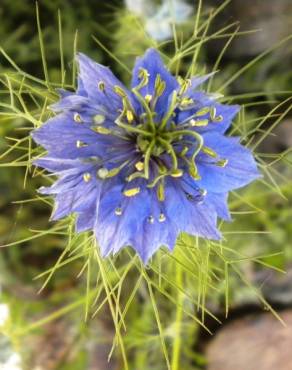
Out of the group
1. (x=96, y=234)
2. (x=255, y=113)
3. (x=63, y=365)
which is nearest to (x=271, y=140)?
(x=255, y=113)

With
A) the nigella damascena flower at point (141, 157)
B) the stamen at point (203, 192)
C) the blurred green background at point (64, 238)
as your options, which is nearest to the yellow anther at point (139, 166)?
the nigella damascena flower at point (141, 157)

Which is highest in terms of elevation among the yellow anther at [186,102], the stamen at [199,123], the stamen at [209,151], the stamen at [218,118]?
the yellow anther at [186,102]

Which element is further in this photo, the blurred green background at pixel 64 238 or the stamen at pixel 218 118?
the blurred green background at pixel 64 238

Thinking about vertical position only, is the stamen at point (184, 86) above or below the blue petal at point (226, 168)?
above

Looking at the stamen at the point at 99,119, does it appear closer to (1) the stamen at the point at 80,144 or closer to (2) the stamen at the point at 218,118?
(1) the stamen at the point at 80,144

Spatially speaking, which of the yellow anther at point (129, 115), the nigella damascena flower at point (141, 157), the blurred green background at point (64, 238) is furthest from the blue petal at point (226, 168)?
the blurred green background at point (64, 238)

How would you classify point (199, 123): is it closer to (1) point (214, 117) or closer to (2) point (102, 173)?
(1) point (214, 117)

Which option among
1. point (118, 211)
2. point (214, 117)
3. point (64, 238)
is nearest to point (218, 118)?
point (214, 117)
